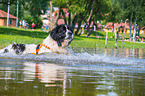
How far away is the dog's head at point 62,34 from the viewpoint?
12828 mm

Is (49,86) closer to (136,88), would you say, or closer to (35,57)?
(136,88)

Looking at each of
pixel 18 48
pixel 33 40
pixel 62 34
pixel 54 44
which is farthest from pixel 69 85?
pixel 33 40

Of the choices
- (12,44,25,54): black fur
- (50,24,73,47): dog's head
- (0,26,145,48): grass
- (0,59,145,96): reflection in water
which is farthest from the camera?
(0,26,145,48): grass

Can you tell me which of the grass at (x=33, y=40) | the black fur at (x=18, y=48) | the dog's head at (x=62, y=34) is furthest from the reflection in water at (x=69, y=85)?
the grass at (x=33, y=40)

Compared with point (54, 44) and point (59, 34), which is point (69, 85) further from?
point (54, 44)

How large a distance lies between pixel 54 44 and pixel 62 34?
744mm

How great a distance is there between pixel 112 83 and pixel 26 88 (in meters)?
2.26

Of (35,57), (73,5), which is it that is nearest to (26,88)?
(35,57)

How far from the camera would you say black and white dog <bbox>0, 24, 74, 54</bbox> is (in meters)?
12.9

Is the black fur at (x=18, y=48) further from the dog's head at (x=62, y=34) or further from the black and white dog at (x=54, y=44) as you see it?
the dog's head at (x=62, y=34)

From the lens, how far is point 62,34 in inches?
512

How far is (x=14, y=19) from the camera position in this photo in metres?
94.1

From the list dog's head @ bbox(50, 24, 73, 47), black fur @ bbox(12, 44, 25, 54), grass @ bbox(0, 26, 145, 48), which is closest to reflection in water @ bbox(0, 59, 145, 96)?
dog's head @ bbox(50, 24, 73, 47)

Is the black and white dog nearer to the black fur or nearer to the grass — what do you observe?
the black fur
